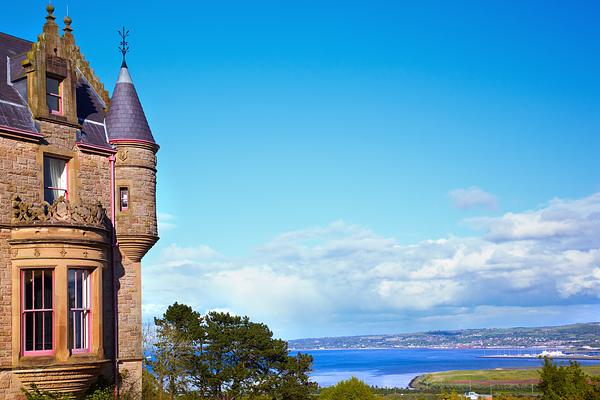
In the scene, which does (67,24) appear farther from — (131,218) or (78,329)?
Answer: (78,329)

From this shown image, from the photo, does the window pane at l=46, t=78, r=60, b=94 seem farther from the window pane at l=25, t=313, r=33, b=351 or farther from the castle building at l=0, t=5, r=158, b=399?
the window pane at l=25, t=313, r=33, b=351

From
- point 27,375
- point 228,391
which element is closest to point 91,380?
point 27,375

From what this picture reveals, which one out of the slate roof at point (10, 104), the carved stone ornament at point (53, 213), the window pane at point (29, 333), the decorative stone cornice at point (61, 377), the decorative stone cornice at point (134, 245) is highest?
the slate roof at point (10, 104)

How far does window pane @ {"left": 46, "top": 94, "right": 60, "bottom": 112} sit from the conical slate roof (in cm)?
229

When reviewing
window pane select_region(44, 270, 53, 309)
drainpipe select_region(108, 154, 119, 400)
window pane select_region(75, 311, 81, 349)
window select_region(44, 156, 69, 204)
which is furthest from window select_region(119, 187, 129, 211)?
window pane select_region(75, 311, 81, 349)

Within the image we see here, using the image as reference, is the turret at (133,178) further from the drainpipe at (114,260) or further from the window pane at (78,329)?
the window pane at (78,329)

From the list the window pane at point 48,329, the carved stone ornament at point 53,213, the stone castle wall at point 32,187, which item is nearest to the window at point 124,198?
the stone castle wall at point 32,187

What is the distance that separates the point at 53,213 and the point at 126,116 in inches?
227

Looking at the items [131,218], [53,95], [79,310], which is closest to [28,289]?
[79,310]

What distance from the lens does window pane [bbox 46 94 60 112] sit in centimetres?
2564

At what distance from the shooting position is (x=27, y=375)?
2255 cm

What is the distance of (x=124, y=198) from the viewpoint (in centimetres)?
2730

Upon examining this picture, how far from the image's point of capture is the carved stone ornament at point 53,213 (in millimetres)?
23359

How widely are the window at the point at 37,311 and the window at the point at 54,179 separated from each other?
9.73 feet
